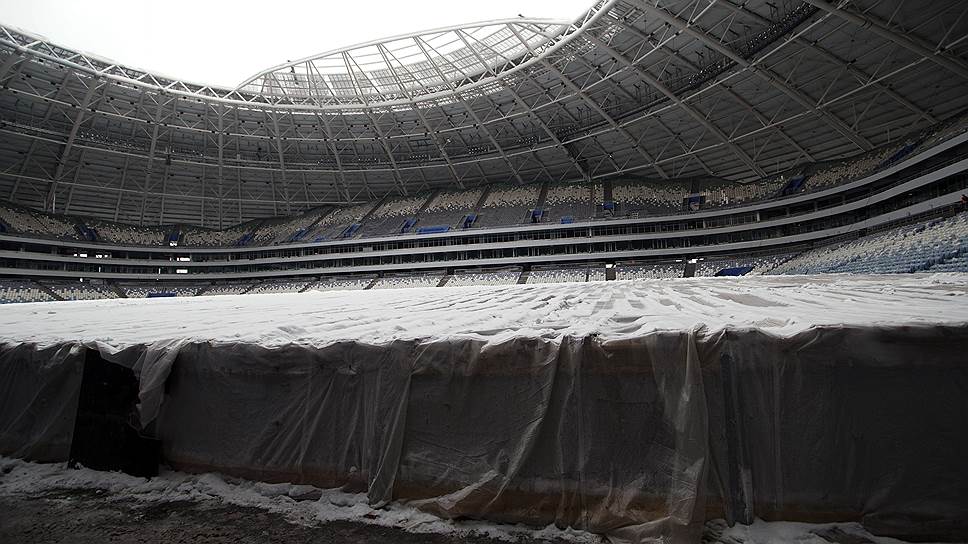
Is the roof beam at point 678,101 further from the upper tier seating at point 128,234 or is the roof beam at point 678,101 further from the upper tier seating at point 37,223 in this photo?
the upper tier seating at point 37,223

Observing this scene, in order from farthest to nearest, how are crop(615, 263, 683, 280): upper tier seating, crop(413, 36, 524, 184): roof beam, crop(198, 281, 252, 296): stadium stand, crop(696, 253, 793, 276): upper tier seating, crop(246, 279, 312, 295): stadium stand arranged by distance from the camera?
1. crop(198, 281, 252, 296): stadium stand
2. crop(246, 279, 312, 295): stadium stand
3. crop(615, 263, 683, 280): upper tier seating
4. crop(696, 253, 793, 276): upper tier seating
5. crop(413, 36, 524, 184): roof beam

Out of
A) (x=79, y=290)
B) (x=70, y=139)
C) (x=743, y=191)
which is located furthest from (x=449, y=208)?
(x=79, y=290)

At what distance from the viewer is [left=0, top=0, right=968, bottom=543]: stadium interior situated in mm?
3051

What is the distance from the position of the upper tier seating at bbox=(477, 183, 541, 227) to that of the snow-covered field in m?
45.5

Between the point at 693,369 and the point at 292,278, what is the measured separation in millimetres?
59591

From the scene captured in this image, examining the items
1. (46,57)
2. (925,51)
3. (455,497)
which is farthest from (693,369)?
(46,57)

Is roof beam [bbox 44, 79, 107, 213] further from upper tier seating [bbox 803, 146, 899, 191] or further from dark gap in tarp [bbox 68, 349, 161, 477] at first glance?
upper tier seating [bbox 803, 146, 899, 191]

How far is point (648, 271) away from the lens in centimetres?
4234

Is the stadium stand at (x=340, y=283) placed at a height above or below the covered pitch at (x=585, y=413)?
above

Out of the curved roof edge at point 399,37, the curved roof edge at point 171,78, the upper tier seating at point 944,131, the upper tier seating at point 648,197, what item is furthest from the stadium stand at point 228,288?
the upper tier seating at point 944,131

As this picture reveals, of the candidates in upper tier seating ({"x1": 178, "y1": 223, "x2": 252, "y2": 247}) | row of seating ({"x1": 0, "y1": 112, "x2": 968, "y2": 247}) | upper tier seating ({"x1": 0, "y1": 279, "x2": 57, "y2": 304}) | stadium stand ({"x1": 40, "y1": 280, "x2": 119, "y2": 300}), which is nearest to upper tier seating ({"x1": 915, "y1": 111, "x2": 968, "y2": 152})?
row of seating ({"x1": 0, "y1": 112, "x2": 968, "y2": 247})

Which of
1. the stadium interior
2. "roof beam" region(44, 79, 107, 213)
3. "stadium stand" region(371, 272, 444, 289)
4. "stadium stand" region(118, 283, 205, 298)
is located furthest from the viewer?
"stadium stand" region(118, 283, 205, 298)

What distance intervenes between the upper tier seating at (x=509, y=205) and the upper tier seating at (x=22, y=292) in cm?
4436

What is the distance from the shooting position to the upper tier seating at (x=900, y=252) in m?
21.7
